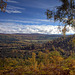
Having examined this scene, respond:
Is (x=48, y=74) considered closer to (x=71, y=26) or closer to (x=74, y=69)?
(x=74, y=69)

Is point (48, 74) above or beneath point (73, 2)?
beneath

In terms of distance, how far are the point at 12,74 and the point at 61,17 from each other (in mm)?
4611

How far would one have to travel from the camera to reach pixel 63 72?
5629mm

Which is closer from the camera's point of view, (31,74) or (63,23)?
(31,74)

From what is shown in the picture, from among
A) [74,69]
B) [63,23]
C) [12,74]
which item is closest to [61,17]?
[63,23]

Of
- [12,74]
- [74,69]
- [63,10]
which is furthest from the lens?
[63,10]

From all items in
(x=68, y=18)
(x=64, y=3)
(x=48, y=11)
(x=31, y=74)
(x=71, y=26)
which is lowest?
(x=31, y=74)

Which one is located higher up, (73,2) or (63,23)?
(73,2)

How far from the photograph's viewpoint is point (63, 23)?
21.0 ft

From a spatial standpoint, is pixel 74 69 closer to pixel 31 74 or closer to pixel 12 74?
pixel 31 74

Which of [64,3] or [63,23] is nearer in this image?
[64,3]

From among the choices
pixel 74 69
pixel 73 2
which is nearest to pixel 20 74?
pixel 74 69

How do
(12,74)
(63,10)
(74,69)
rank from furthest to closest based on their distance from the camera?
(63,10)
(74,69)
(12,74)

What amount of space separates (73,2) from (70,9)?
1.42ft
